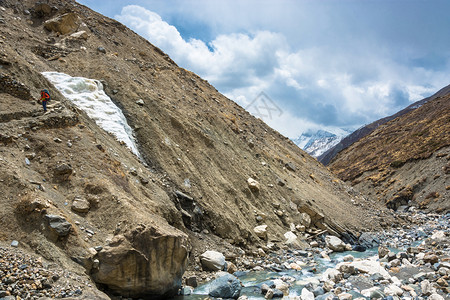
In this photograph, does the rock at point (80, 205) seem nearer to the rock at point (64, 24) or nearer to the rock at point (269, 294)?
the rock at point (269, 294)

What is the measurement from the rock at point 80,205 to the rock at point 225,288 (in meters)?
5.25

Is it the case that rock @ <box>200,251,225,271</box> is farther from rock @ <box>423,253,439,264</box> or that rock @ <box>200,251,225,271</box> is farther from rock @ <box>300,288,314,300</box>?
rock @ <box>423,253,439,264</box>

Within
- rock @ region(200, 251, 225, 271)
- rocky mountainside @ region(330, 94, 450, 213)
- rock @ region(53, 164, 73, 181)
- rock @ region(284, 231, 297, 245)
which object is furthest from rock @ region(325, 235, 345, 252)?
rocky mountainside @ region(330, 94, 450, 213)

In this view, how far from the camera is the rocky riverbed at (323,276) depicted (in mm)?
10867

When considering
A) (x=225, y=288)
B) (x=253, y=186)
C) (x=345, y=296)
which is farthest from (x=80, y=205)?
(x=253, y=186)

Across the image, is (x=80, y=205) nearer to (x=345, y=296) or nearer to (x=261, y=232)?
(x=345, y=296)

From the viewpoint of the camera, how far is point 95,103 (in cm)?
1803

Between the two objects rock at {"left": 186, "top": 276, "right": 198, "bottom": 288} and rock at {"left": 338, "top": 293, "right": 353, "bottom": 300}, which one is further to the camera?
rock at {"left": 186, "top": 276, "right": 198, "bottom": 288}

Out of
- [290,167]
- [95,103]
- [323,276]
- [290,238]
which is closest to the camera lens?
[323,276]

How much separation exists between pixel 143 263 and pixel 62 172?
455 centimetres

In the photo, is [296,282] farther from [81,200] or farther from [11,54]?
[11,54]

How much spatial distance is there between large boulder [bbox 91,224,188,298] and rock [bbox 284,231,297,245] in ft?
31.5

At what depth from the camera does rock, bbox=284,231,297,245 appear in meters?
18.0

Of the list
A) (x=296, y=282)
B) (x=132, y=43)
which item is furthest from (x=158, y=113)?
(x=132, y=43)
